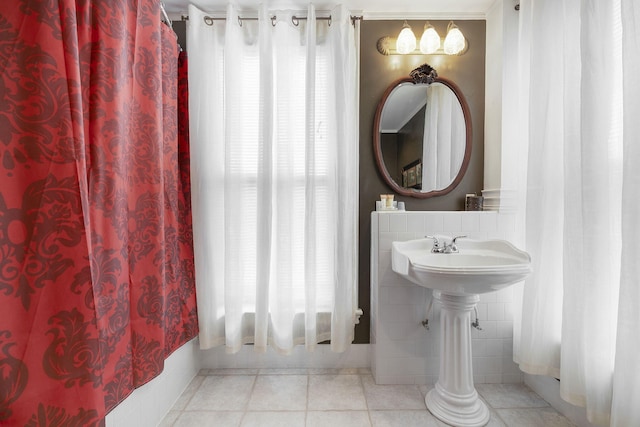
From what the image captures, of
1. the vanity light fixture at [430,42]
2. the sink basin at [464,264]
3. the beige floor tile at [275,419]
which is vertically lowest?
the beige floor tile at [275,419]

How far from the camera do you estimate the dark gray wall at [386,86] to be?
5.78 feet

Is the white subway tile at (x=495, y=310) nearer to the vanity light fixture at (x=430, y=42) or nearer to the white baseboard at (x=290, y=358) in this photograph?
the white baseboard at (x=290, y=358)

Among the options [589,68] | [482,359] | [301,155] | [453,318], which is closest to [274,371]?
[453,318]

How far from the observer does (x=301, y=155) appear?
166 cm

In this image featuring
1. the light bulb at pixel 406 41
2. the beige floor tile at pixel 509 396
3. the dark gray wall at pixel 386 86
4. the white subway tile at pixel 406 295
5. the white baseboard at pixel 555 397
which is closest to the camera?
the white baseboard at pixel 555 397

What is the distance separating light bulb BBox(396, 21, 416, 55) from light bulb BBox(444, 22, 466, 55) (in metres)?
0.22

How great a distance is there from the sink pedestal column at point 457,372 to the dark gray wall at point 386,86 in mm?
545

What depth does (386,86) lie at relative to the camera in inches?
69.9

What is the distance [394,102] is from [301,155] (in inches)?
28.9

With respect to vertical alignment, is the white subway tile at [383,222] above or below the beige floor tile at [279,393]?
above

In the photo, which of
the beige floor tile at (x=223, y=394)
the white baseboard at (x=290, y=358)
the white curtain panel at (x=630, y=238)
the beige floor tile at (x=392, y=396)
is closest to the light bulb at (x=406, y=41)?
the white curtain panel at (x=630, y=238)

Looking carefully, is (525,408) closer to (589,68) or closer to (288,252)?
(288,252)

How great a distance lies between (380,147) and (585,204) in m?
1.06

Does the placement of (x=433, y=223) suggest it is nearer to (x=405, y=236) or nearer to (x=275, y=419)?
(x=405, y=236)
